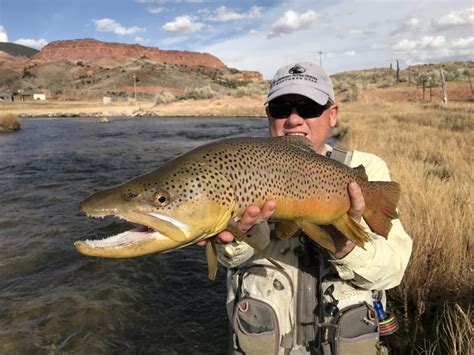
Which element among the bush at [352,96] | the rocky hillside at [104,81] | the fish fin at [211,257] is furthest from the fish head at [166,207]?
the rocky hillside at [104,81]

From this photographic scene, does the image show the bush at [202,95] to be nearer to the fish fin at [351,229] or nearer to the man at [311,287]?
the man at [311,287]

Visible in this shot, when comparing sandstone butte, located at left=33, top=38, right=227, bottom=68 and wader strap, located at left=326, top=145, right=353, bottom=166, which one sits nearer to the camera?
wader strap, located at left=326, top=145, right=353, bottom=166

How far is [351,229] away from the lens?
2389mm

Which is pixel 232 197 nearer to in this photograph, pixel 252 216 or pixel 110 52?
pixel 252 216

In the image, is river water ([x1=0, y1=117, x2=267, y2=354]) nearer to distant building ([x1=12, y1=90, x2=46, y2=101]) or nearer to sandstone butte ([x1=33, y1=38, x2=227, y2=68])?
distant building ([x1=12, y1=90, x2=46, y2=101])

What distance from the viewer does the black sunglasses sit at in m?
3.14

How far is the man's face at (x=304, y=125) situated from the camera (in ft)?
10.3

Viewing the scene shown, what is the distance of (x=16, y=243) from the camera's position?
24.6ft

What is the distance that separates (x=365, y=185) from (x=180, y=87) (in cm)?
9731

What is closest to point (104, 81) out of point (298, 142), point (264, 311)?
point (298, 142)

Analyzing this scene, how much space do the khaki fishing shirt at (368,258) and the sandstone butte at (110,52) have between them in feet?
536

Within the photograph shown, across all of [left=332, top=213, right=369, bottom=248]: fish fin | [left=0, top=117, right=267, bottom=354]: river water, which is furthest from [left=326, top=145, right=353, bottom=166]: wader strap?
[left=0, top=117, right=267, bottom=354]: river water

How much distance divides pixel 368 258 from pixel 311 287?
0.49 metres

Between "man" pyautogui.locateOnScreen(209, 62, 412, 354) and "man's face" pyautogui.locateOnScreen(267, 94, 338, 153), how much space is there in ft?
0.64
